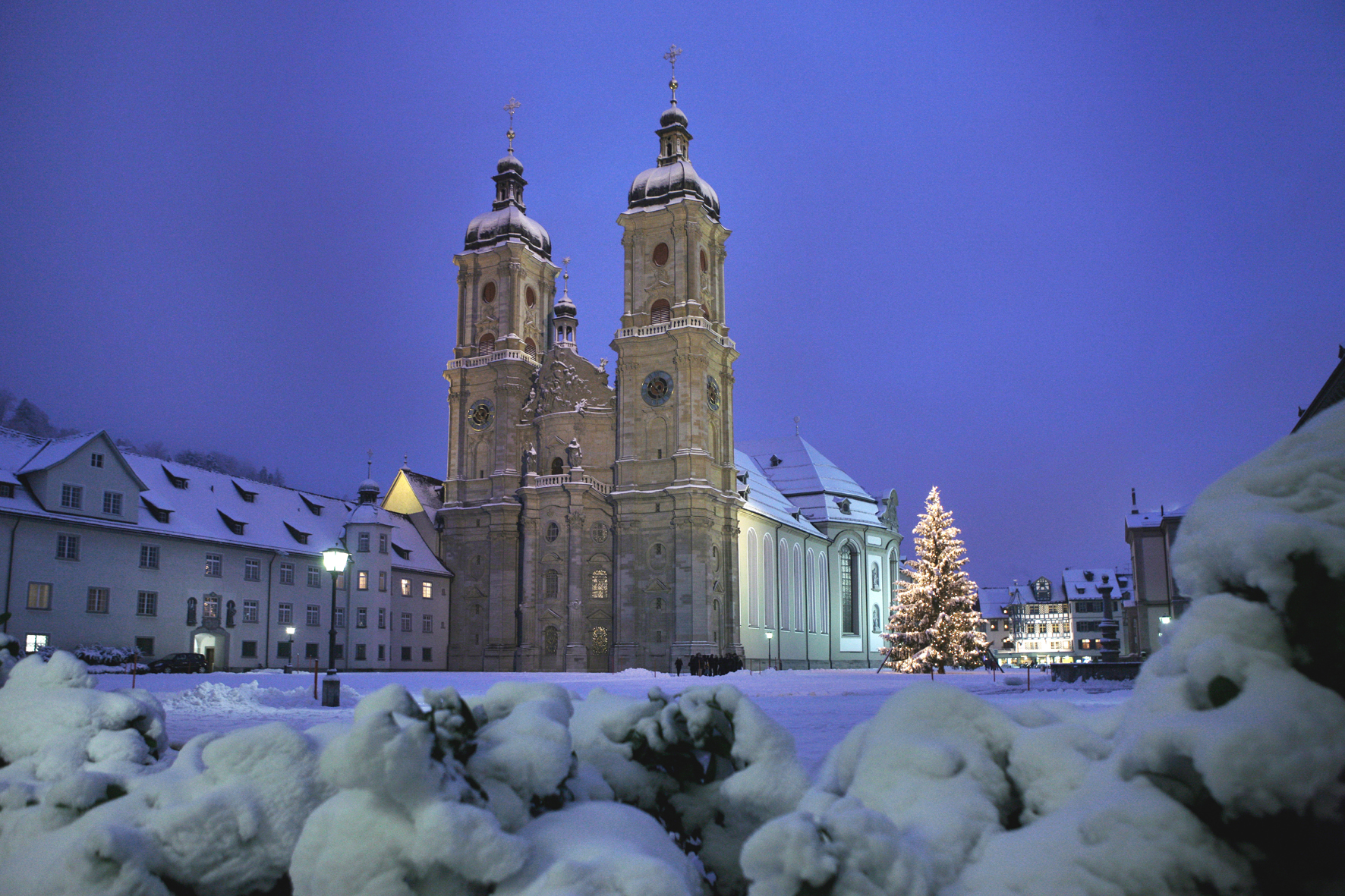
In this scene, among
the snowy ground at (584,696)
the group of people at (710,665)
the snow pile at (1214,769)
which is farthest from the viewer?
the group of people at (710,665)

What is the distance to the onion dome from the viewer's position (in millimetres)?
58000

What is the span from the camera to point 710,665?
160 ft

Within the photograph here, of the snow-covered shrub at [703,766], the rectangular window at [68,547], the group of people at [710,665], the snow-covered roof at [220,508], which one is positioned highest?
the snow-covered roof at [220,508]

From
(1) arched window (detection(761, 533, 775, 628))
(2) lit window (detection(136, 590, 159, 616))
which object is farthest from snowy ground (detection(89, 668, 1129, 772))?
(1) arched window (detection(761, 533, 775, 628))

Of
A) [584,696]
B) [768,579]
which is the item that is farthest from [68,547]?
[768,579]

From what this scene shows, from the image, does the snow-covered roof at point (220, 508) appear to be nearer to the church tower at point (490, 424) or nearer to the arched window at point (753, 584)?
the church tower at point (490, 424)

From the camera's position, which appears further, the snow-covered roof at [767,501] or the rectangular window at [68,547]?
the snow-covered roof at [767,501]

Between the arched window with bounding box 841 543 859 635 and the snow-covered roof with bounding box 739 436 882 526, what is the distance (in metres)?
2.76

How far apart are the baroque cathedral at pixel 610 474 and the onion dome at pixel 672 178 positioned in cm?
15

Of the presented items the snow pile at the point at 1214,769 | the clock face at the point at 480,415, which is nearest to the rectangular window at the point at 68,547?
the clock face at the point at 480,415

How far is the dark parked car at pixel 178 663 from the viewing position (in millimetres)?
40469

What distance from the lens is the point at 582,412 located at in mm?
58312

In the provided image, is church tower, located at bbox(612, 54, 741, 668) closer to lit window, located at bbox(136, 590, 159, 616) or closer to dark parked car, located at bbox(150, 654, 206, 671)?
dark parked car, located at bbox(150, 654, 206, 671)

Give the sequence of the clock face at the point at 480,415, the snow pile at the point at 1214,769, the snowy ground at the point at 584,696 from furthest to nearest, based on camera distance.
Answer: the clock face at the point at 480,415, the snowy ground at the point at 584,696, the snow pile at the point at 1214,769
